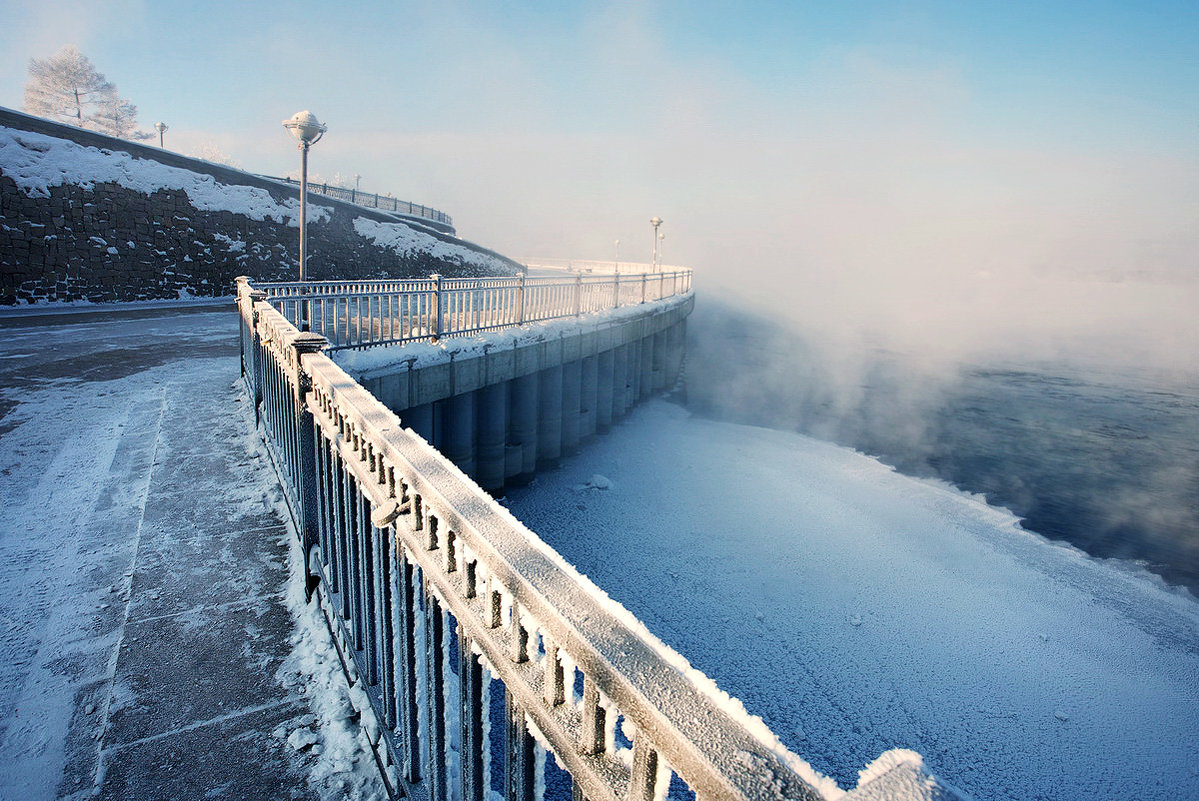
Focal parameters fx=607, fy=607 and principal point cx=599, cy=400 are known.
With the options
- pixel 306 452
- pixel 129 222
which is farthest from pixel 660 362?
pixel 306 452

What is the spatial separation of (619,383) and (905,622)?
A: 477 inches

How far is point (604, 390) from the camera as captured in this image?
18078 millimetres

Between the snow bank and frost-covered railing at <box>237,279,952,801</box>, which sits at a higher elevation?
the snow bank

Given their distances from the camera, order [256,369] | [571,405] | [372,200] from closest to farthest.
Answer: [256,369], [571,405], [372,200]

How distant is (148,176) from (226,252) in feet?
10.4

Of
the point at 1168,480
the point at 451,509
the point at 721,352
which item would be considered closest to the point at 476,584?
the point at 451,509

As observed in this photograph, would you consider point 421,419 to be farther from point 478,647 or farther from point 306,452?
point 478,647

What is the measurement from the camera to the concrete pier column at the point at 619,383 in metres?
18.9

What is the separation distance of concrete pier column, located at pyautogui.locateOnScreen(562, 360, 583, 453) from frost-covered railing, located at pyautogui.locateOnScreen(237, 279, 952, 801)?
12.0 metres

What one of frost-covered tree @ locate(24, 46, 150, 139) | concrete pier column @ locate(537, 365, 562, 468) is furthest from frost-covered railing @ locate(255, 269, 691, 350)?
frost-covered tree @ locate(24, 46, 150, 139)

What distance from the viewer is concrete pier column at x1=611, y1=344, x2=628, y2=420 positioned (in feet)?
61.9

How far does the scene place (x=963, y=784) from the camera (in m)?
5.85

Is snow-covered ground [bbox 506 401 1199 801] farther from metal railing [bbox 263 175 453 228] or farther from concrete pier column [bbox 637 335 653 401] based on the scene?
metal railing [bbox 263 175 453 228]

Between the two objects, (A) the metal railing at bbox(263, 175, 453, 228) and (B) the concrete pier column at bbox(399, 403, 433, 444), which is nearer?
(B) the concrete pier column at bbox(399, 403, 433, 444)
